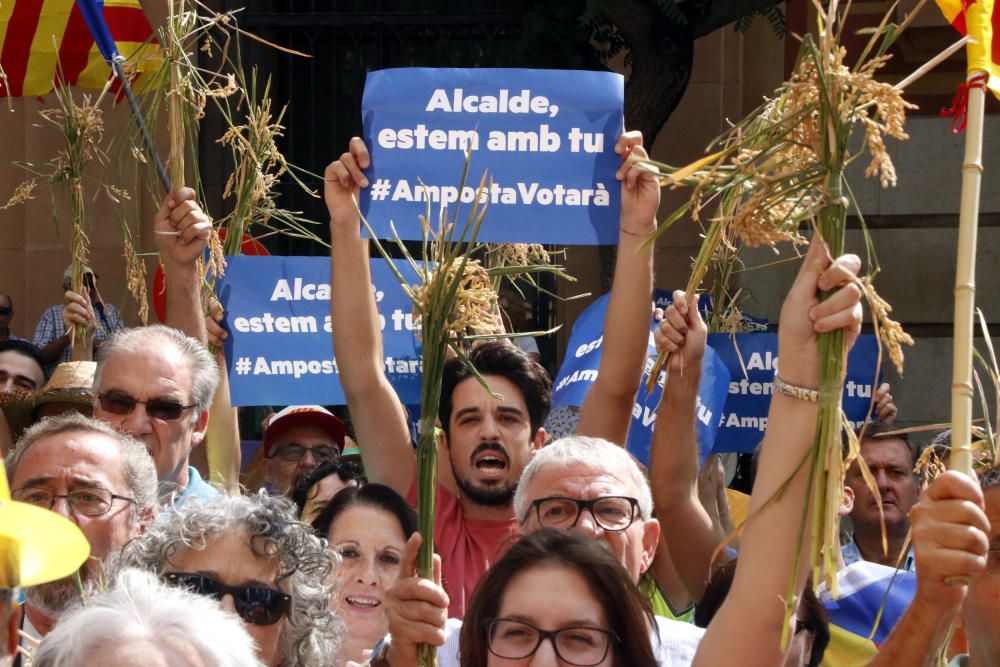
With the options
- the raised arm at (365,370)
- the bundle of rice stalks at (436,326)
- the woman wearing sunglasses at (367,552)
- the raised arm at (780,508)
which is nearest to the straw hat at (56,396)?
the raised arm at (365,370)

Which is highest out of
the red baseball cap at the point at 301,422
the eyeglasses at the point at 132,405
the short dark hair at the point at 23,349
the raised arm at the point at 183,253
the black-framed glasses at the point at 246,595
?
the raised arm at the point at 183,253

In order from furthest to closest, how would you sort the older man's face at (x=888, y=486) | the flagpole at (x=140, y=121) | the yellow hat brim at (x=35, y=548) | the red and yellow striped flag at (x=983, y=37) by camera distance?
1. the older man's face at (x=888, y=486)
2. the flagpole at (x=140, y=121)
3. the red and yellow striped flag at (x=983, y=37)
4. the yellow hat brim at (x=35, y=548)

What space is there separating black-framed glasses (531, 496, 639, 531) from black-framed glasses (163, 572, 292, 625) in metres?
0.74

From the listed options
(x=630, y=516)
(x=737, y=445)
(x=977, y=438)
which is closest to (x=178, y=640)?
(x=630, y=516)

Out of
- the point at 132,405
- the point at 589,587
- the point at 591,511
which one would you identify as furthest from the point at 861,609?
the point at 132,405

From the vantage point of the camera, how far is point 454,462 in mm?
4629

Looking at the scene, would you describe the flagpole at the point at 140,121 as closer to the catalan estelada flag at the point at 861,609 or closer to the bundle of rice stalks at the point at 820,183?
the catalan estelada flag at the point at 861,609

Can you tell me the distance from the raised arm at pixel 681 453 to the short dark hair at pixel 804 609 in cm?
24

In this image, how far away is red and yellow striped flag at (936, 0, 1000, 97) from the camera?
2.96 meters

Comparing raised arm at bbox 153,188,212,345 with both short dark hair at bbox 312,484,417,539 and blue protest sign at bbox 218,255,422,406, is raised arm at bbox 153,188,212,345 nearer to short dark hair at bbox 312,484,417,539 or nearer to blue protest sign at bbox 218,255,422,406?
blue protest sign at bbox 218,255,422,406

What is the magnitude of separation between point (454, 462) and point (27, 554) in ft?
8.32

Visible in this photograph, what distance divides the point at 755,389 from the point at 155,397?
2594mm

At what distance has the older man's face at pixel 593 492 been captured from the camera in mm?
3729

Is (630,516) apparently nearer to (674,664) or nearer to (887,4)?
(674,664)
